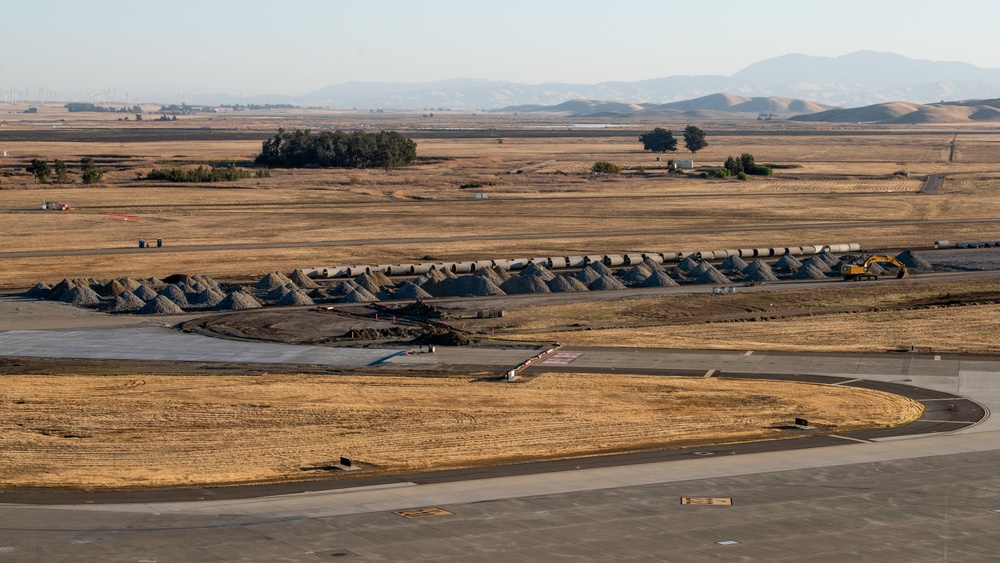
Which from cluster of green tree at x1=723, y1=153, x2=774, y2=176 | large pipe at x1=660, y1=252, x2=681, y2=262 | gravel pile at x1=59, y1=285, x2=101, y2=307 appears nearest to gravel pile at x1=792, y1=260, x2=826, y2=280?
large pipe at x1=660, y1=252, x2=681, y2=262

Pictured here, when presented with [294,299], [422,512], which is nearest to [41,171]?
[294,299]

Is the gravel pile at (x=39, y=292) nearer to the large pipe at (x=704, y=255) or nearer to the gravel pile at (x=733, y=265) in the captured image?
the large pipe at (x=704, y=255)

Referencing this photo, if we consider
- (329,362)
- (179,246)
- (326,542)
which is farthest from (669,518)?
(179,246)

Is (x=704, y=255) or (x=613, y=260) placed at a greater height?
(x=704, y=255)

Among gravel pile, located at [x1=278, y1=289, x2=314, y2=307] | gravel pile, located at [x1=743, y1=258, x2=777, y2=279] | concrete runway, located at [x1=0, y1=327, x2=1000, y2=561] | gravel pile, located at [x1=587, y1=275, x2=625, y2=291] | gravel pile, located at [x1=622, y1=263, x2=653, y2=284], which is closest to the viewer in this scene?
concrete runway, located at [x1=0, y1=327, x2=1000, y2=561]

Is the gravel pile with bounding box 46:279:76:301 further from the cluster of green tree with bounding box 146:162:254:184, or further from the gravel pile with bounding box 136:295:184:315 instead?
the cluster of green tree with bounding box 146:162:254:184

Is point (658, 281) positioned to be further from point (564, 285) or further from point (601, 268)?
point (564, 285)
